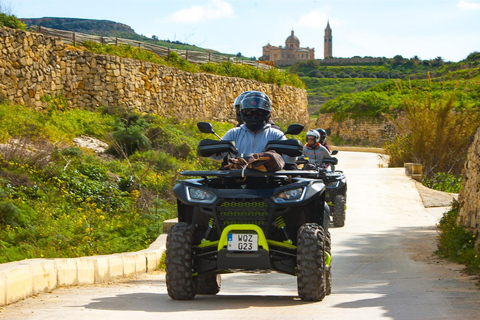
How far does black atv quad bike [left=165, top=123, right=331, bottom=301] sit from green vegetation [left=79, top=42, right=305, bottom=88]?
25.3 metres

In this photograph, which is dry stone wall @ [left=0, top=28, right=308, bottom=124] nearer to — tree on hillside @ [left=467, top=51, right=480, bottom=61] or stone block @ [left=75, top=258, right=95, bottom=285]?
stone block @ [left=75, top=258, right=95, bottom=285]

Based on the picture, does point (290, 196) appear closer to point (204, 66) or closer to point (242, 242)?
point (242, 242)

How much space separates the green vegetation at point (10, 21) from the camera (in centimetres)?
2762

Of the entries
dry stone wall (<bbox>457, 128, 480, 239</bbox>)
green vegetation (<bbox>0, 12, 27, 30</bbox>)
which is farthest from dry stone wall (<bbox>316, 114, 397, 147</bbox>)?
dry stone wall (<bbox>457, 128, 480, 239</bbox>)

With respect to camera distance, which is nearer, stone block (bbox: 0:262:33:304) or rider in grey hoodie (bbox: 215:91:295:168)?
stone block (bbox: 0:262:33:304)

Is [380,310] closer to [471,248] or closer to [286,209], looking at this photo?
[286,209]

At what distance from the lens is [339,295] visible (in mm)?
8719

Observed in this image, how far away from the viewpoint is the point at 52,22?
127 m

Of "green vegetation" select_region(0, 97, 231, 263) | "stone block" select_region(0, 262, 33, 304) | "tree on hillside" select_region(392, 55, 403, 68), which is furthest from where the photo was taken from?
"tree on hillside" select_region(392, 55, 403, 68)

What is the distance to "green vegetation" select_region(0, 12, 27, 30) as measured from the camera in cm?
2762

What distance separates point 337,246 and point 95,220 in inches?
199

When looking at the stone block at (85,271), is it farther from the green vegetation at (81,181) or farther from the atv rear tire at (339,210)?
the atv rear tire at (339,210)

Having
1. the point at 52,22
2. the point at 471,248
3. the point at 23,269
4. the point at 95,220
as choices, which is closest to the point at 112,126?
the point at 95,220

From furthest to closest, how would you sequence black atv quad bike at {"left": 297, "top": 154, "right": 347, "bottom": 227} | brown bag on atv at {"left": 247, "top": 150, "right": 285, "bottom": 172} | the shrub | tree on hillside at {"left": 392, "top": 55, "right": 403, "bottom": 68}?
1. tree on hillside at {"left": 392, "top": 55, "right": 403, "bottom": 68}
2. the shrub
3. black atv quad bike at {"left": 297, "top": 154, "right": 347, "bottom": 227}
4. brown bag on atv at {"left": 247, "top": 150, "right": 285, "bottom": 172}
